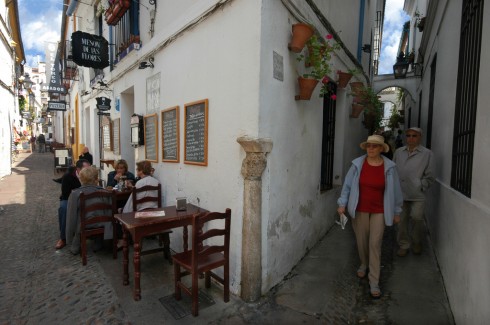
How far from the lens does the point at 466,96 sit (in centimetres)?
321

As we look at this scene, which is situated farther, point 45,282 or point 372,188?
point 45,282

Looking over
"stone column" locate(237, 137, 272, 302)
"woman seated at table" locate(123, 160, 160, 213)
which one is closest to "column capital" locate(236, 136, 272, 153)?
"stone column" locate(237, 137, 272, 302)

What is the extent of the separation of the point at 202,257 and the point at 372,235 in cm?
191

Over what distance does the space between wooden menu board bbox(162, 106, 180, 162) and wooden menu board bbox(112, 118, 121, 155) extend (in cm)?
279

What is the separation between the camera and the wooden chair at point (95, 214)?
13.0 ft

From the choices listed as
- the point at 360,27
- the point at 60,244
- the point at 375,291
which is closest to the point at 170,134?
the point at 60,244

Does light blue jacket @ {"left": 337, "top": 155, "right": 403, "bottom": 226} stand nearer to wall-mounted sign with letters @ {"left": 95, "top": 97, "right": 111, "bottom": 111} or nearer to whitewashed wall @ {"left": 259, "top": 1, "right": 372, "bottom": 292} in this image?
whitewashed wall @ {"left": 259, "top": 1, "right": 372, "bottom": 292}

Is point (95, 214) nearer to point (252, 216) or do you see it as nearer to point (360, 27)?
point (252, 216)

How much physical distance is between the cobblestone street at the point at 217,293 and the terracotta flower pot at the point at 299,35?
9.09 feet

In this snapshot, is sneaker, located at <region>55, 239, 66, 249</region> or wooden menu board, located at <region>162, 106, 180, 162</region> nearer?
wooden menu board, located at <region>162, 106, 180, 162</region>

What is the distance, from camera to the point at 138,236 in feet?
9.58

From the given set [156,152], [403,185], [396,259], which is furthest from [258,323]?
[156,152]

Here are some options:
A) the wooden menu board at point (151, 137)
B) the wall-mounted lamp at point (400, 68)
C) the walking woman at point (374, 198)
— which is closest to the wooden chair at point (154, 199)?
the wooden menu board at point (151, 137)

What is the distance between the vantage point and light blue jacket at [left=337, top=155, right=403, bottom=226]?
3229 millimetres
